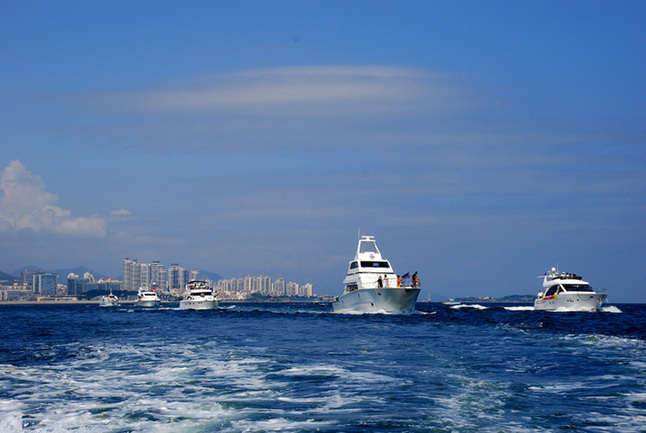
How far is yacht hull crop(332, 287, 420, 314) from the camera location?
66.4m

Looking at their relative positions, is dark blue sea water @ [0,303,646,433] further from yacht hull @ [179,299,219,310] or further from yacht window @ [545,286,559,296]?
yacht hull @ [179,299,219,310]

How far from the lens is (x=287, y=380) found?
2031cm

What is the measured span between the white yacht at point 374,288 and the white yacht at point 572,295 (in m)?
24.4

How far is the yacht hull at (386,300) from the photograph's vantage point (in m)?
66.4

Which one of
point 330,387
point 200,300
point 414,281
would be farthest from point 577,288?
point 330,387

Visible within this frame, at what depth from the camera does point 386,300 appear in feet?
221

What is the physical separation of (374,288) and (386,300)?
6.06ft

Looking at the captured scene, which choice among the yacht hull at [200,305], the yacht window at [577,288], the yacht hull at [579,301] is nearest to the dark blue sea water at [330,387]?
the yacht hull at [579,301]

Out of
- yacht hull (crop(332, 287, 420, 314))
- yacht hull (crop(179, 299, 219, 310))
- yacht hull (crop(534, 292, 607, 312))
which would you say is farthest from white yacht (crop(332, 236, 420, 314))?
yacht hull (crop(179, 299, 219, 310))

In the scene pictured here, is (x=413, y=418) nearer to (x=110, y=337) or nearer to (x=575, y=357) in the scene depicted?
(x=575, y=357)

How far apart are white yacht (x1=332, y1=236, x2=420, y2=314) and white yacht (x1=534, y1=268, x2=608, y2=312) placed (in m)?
24.4

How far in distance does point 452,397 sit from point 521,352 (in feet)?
41.0

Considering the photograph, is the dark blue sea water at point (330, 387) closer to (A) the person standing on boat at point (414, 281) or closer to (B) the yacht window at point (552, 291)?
(A) the person standing on boat at point (414, 281)

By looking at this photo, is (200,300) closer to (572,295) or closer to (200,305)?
(200,305)
